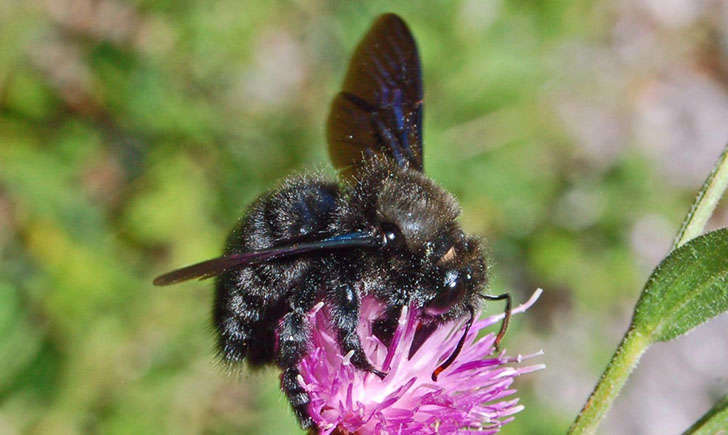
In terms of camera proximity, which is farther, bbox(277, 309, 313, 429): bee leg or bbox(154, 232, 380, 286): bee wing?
bbox(277, 309, 313, 429): bee leg

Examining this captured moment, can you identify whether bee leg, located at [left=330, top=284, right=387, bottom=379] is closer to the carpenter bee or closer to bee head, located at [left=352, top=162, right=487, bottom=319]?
the carpenter bee

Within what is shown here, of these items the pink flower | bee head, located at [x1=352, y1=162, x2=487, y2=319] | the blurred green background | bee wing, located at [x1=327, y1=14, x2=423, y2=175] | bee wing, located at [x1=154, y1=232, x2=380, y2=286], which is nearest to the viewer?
bee wing, located at [x1=154, y1=232, x2=380, y2=286]

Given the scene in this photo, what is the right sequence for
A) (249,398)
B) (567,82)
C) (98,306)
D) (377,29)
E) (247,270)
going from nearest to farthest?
1. (247,270)
2. (377,29)
3. (98,306)
4. (249,398)
5. (567,82)

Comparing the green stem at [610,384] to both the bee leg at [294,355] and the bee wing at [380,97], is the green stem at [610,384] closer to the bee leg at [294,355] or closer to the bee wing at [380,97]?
the bee leg at [294,355]

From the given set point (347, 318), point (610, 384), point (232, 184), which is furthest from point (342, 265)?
point (232, 184)

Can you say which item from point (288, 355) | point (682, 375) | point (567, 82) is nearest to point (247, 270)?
point (288, 355)

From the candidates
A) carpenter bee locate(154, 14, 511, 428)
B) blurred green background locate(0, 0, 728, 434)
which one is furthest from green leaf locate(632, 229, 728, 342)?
blurred green background locate(0, 0, 728, 434)

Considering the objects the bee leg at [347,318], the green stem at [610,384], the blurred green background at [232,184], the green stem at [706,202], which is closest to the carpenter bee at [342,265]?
the bee leg at [347,318]

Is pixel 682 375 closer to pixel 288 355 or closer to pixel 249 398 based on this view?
pixel 249 398
